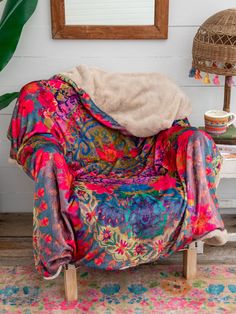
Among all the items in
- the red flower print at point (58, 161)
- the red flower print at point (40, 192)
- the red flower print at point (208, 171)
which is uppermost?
the red flower print at point (58, 161)

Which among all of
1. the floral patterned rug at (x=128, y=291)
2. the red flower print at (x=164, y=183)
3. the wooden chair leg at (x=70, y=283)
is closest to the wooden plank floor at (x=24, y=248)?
the floral patterned rug at (x=128, y=291)

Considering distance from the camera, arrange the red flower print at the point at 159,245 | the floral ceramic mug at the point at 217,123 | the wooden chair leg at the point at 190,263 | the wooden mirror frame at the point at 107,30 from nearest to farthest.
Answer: the red flower print at the point at 159,245
the wooden chair leg at the point at 190,263
the floral ceramic mug at the point at 217,123
the wooden mirror frame at the point at 107,30

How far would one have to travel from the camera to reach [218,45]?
2.15 m

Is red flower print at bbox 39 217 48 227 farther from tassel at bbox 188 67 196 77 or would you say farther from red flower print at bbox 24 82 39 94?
tassel at bbox 188 67 196 77

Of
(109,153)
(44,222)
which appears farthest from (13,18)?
(44,222)

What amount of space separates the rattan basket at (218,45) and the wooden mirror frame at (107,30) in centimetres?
28

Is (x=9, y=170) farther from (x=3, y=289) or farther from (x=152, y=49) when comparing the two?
(x=152, y=49)

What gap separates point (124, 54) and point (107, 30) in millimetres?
160

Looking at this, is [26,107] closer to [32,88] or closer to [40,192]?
[32,88]

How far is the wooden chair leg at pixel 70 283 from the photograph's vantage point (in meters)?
1.97

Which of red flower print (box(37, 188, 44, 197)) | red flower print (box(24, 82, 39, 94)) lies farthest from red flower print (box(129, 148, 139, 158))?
red flower print (box(37, 188, 44, 197))

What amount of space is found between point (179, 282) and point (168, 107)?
0.83m

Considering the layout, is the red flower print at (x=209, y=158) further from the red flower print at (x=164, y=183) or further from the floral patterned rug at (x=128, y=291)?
the floral patterned rug at (x=128, y=291)

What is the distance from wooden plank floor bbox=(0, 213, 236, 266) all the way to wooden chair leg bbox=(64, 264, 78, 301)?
365 millimetres
